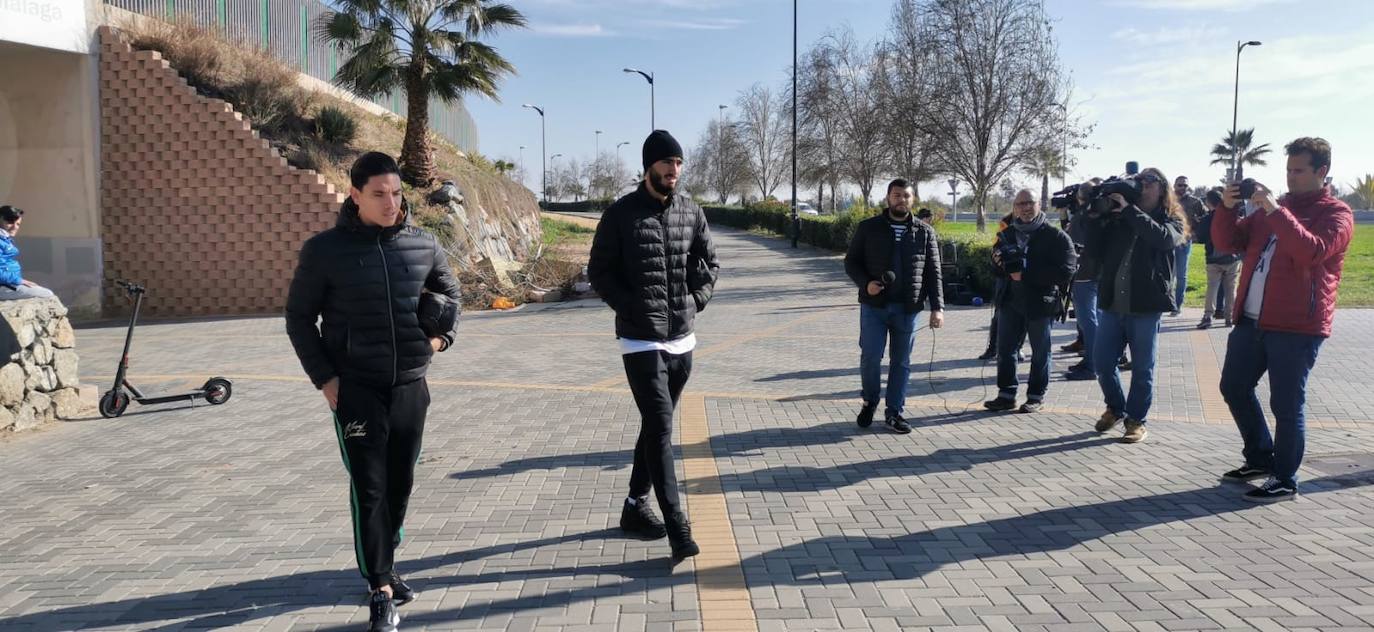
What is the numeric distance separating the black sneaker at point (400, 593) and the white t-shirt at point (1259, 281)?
174 inches

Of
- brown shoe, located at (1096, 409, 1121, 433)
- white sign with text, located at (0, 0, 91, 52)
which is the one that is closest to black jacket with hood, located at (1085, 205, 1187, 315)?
brown shoe, located at (1096, 409, 1121, 433)

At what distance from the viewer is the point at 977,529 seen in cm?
475

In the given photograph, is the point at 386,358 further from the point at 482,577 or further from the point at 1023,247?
the point at 1023,247

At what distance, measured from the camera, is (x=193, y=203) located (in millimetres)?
16391

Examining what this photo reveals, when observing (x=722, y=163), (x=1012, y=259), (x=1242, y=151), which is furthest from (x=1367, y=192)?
(x=1012, y=259)

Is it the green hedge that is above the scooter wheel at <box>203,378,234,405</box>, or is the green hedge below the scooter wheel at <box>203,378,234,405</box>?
above

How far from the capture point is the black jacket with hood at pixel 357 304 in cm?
354

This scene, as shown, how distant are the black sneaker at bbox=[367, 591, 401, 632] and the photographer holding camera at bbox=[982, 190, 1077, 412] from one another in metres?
5.27

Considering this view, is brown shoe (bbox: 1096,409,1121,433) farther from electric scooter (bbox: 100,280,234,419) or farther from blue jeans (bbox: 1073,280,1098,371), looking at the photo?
electric scooter (bbox: 100,280,234,419)

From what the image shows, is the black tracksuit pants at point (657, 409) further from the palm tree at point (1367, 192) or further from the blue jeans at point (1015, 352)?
the palm tree at point (1367, 192)

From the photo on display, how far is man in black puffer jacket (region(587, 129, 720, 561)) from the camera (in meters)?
4.29

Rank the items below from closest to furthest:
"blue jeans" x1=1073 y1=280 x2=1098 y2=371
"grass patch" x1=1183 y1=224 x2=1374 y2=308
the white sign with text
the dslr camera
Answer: the dslr camera < "blue jeans" x1=1073 y1=280 x2=1098 y2=371 < the white sign with text < "grass patch" x1=1183 y1=224 x2=1374 y2=308

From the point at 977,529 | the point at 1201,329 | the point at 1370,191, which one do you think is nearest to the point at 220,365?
the point at 977,529

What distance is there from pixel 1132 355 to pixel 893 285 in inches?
63.3
